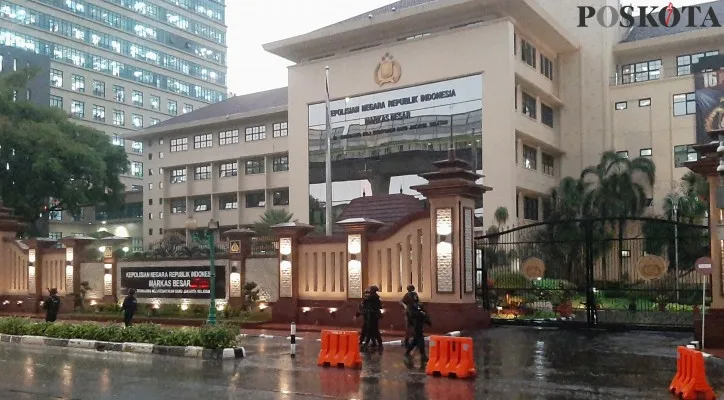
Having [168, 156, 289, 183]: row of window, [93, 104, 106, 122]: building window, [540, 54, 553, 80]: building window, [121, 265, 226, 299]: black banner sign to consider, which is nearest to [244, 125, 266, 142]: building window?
[168, 156, 289, 183]: row of window

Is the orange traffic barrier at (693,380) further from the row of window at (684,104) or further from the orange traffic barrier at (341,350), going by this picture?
the row of window at (684,104)

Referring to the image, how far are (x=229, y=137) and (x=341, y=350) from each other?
5034 cm

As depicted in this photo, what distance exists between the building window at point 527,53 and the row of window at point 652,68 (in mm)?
8507

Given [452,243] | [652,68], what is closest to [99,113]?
[652,68]

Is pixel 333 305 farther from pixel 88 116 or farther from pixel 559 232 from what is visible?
pixel 88 116

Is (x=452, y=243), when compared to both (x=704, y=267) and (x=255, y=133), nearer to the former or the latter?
(x=704, y=267)

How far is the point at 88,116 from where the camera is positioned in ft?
290

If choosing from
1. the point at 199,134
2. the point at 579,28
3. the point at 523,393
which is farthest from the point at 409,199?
the point at 199,134

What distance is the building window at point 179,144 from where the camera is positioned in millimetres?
66312

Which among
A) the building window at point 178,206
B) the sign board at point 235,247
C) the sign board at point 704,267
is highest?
the building window at point 178,206

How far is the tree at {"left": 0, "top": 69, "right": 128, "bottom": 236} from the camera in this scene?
44750 mm

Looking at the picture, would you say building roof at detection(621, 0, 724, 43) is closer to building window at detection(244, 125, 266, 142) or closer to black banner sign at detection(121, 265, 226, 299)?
building window at detection(244, 125, 266, 142)

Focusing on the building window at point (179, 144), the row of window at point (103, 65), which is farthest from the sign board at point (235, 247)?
the row of window at point (103, 65)

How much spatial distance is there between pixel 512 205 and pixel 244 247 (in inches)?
827
